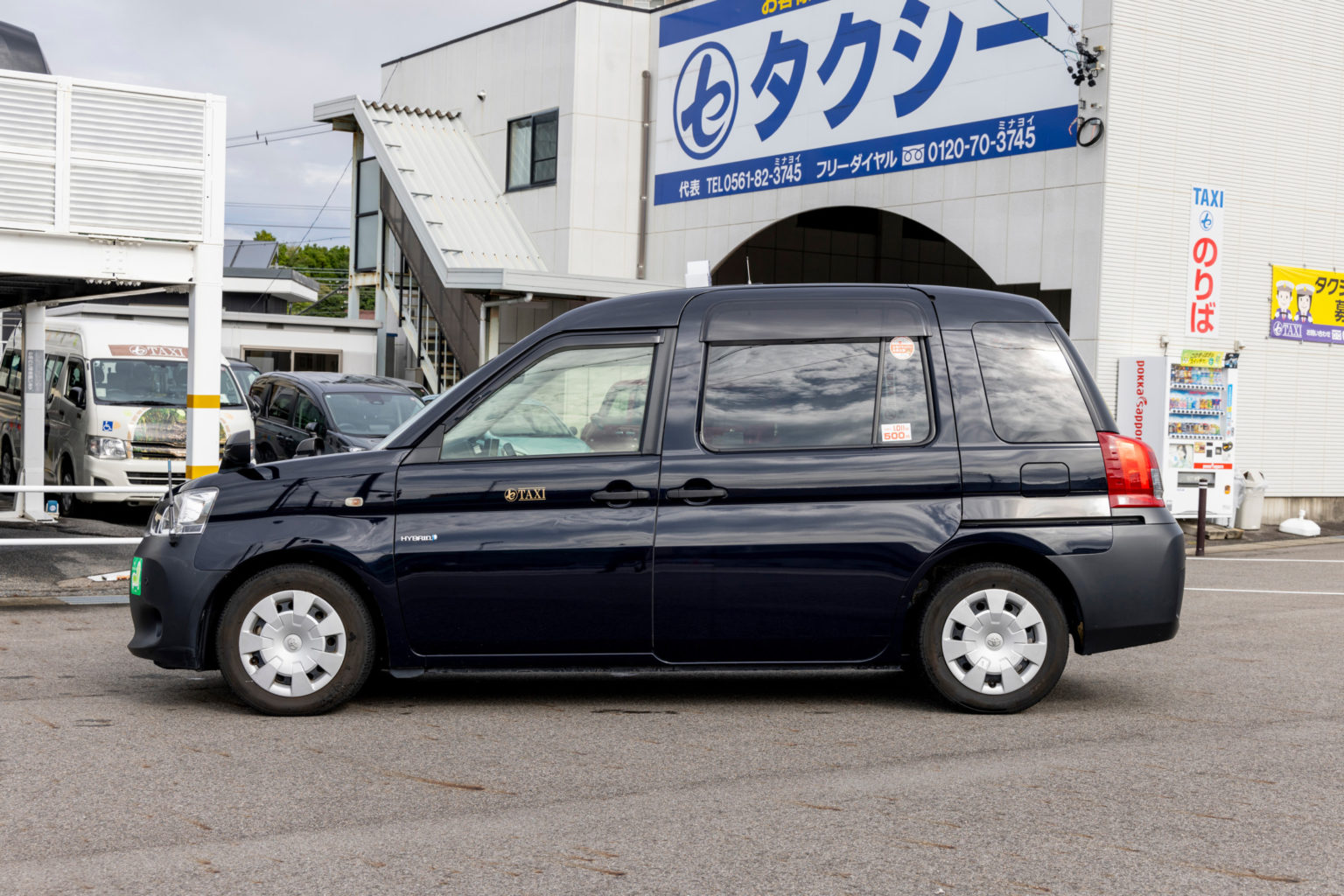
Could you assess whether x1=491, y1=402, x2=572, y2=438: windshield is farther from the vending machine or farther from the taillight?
the vending machine

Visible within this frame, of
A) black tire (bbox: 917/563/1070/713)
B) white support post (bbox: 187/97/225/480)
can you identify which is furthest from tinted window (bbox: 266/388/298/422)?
black tire (bbox: 917/563/1070/713)

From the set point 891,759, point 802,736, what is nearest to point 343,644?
point 802,736

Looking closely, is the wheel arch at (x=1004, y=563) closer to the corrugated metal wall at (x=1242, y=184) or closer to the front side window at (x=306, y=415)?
the front side window at (x=306, y=415)

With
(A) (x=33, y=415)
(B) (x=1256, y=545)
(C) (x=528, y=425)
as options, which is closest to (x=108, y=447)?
(A) (x=33, y=415)

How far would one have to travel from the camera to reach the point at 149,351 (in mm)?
16562

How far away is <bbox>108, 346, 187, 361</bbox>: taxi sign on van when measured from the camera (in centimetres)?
1639

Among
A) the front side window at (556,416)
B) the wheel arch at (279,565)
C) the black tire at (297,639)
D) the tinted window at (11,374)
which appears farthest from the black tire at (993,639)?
the tinted window at (11,374)

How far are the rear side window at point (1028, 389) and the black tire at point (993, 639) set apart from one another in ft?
2.22

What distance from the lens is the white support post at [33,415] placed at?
14.9 m

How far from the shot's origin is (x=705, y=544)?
6.41 metres

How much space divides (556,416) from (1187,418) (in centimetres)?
1369

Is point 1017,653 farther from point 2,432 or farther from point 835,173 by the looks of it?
point 835,173

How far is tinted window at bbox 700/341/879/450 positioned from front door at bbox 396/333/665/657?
0.35 metres

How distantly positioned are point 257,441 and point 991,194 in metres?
10.2
